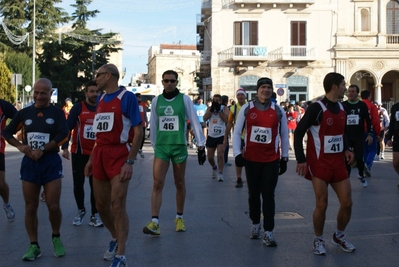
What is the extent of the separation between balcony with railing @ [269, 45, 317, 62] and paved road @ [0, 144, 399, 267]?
107 ft

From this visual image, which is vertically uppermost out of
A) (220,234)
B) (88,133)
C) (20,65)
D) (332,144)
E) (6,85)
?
(20,65)

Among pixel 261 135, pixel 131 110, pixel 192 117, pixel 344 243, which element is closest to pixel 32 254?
pixel 131 110

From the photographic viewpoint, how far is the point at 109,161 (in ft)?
20.1

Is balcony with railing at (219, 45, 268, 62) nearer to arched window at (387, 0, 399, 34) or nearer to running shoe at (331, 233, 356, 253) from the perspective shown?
arched window at (387, 0, 399, 34)

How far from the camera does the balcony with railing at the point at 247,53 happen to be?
146 ft

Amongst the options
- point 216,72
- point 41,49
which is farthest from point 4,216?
point 41,49

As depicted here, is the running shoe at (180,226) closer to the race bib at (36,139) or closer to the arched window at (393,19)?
the race bib at (36,139)

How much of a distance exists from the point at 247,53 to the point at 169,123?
37354 mm

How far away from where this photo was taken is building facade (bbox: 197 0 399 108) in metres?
44.4

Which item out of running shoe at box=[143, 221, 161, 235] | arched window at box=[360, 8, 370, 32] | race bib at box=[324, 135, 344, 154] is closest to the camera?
race bib at box=[324, 135, 344, 154]

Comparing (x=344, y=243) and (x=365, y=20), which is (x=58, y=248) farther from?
(x=365, y=20)

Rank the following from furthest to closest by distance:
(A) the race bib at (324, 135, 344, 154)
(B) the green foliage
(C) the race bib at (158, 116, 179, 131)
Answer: (B) the green foliage → (C) the race bib at (158, 116, 179, 131) → (A) the race bib at (324, 135, 344, 154)

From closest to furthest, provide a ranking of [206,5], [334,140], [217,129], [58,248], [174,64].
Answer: [58,248], [334,140], [217,129], [206,5], [174,64]

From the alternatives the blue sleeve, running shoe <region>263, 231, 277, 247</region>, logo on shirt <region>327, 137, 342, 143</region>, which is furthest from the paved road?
the blue sleeve
